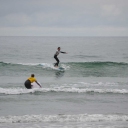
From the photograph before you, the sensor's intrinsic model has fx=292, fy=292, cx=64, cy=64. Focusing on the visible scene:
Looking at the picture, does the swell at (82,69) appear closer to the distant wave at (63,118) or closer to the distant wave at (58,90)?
the distant wave at (58,90)

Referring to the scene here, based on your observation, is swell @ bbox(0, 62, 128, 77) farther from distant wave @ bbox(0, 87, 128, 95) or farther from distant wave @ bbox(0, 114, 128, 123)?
distant wave @ bbox(0, 114, 128, 123)

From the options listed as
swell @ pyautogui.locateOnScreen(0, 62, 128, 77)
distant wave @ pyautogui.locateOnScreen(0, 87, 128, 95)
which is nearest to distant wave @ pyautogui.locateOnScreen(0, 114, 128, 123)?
distant wave @ pyautogui.locateOnScreen(0, 87, 128, 95)

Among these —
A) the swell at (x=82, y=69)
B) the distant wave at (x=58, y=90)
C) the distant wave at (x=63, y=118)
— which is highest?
the swell at (x=82, y=69)

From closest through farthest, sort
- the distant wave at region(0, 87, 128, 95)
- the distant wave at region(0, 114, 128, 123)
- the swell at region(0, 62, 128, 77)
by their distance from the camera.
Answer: the distant wave at region(0, 114, 128, 123) < the distant wave at region(0, 87, 128, 95) < the swell at region(0, 62, 128, 77)

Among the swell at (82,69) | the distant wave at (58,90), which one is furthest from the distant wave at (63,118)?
the swell at (82,69)

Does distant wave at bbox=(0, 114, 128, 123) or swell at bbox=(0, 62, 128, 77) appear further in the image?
swell at bbox=(0, 62, 128, 77)

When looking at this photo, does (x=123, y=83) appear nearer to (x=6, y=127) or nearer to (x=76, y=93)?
(x=76, y=93)

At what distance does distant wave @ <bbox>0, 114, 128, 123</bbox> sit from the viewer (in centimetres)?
1152

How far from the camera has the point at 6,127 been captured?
34.9 feet

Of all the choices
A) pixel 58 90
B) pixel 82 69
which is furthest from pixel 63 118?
pixel 82 69

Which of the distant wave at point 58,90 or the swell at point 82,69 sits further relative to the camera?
the swell at point 82,69

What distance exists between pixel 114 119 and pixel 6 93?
6939 millimetres

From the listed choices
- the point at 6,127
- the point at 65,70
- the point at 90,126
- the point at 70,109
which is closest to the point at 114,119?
the point at 90,126

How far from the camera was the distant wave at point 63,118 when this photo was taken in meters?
11.5
